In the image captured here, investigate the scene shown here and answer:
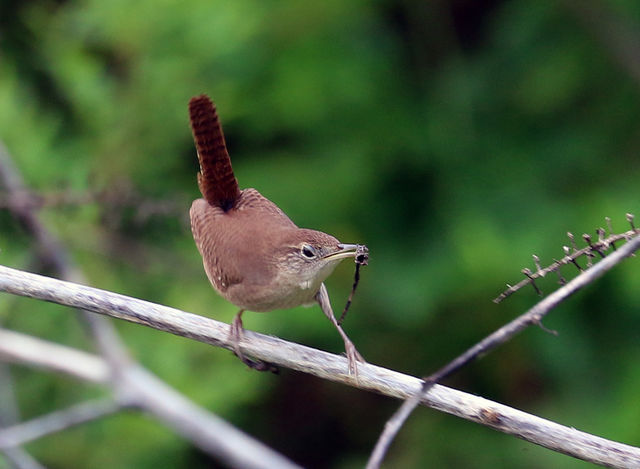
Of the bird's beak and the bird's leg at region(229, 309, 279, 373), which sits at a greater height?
the bird's beak

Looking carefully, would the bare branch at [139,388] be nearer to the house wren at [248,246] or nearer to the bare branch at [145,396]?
the bare branch at [145,396]

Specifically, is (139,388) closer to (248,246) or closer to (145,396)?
(145,396)

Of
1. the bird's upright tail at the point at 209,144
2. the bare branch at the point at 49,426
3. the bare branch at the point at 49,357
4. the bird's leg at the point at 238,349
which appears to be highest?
the bird's upright tail at the point at 209,144

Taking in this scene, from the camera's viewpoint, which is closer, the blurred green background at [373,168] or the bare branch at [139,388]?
the bare branch at [139,388]

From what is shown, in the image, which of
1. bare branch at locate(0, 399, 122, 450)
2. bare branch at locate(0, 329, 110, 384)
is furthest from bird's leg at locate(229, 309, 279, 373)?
bare branch at locate(0, 329, 110, 384)

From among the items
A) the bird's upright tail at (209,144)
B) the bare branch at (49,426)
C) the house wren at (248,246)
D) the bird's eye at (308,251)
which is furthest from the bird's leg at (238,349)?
the bare branch at (49,426)

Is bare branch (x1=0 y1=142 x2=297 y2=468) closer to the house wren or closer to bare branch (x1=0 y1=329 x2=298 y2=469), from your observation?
bare branch (x1=0 y1=329 x2=298 y2=469)

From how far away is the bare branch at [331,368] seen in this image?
192 centimetres

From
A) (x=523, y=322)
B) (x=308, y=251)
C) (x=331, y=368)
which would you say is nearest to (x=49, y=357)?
A: (x=308, y=251)

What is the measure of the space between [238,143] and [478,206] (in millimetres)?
1426

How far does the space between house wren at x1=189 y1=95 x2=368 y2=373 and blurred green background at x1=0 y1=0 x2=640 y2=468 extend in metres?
1.47

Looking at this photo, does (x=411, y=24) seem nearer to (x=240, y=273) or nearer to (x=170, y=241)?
(x=170, y=241)

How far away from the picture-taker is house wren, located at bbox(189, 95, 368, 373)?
239 cm

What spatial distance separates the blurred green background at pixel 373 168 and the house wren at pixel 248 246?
1.47 meters
